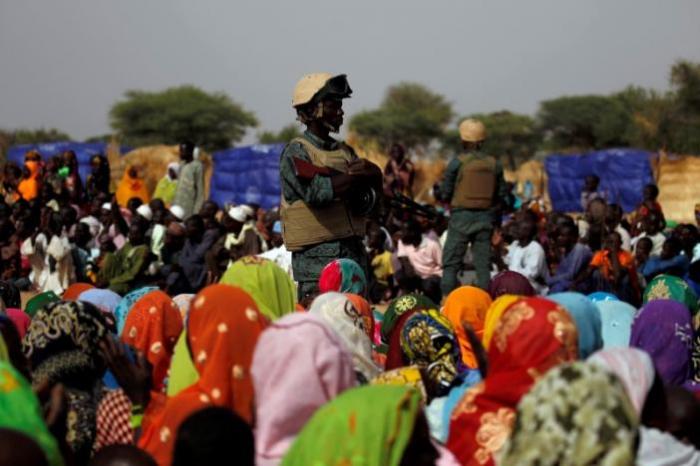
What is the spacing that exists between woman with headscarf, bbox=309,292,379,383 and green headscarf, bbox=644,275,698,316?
2.49m

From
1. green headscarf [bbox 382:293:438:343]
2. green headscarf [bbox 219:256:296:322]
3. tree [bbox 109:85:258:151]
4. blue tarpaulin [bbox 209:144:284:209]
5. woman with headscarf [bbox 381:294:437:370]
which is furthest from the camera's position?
tree [bbox 109:85:258:151]

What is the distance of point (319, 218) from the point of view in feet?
23.1

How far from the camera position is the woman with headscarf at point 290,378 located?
143 inches

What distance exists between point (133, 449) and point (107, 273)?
28.2 feet

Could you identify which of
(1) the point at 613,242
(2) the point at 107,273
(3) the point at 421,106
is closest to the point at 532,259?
(1) the point at 613,242

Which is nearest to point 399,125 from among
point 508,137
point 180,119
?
point 508,137

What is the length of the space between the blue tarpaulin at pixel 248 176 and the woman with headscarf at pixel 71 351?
17429 mm

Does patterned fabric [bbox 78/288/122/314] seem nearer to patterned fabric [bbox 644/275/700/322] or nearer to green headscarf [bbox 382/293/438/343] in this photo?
green headscarf [bbox 382/293/438/343]

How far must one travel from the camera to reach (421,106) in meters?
68.5

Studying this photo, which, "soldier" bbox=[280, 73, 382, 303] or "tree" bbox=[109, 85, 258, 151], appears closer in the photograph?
"soldier" bbox=[280, 73, 382, 303]

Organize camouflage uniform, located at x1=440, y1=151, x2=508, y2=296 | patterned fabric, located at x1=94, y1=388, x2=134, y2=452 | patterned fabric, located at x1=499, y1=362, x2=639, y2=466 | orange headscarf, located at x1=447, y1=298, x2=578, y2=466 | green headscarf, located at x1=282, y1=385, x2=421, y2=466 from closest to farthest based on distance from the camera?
patterned fabric, located at x1=499, y1=362, x2=639, y2=466, green headscarf, located at x1=282, y1=385, x2=421, y2=466, orange headscarf, located at x1=447, y1=298, x2=578, y2=466, patterned fabric, located at x1=94, y1=388, x2=134, y2=452, camouflage uniform, located at x1=440, y1=151, x2=508, y2=296

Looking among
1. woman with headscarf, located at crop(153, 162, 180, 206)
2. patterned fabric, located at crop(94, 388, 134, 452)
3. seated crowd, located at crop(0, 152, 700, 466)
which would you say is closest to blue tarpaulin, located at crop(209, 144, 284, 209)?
woman with headscarf, located at crop(153, 162, 180, 206)

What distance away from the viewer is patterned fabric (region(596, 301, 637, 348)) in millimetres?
5723

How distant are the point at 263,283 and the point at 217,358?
0.78 metres
